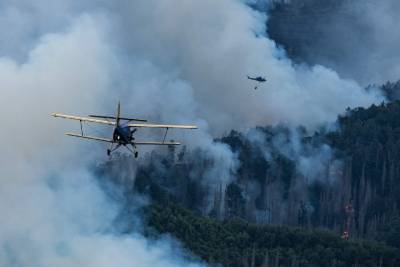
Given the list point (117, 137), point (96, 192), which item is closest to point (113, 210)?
point (96, 192)

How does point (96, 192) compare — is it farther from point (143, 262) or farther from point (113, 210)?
point (143, 262)

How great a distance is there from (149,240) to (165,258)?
32.8 ft

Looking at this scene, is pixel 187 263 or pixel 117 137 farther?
pixel 187 263

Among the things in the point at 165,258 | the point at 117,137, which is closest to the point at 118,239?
the point at 165,258

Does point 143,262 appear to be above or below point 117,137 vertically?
below

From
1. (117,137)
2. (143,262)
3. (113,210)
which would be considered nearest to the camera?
(117,137)

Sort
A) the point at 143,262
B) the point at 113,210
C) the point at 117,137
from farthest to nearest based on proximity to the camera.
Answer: the point at 113,210 < the point at 143,262 < the point at 117,137

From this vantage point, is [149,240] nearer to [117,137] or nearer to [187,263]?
[187,263]

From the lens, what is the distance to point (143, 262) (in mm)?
181250

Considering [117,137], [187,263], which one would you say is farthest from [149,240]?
[117,137]

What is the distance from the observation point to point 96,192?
646 feet

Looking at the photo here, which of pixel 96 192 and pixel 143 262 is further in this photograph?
pixel 96 192

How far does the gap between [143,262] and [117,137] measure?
20.7 meters

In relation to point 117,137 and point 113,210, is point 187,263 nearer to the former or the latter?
point 113,210
